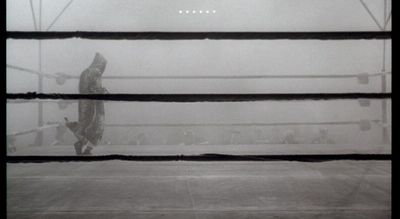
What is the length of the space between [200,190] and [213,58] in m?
11.6

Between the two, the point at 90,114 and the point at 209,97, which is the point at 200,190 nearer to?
the point at 209,97

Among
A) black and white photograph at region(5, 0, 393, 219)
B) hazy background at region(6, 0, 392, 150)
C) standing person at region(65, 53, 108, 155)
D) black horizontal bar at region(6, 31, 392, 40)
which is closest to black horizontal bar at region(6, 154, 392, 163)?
black and white photograph at region(5, 0, 393, 219)

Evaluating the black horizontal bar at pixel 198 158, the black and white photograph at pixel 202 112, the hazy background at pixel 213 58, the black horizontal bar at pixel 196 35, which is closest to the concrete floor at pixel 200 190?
the black and white photograph at pixel 202 112

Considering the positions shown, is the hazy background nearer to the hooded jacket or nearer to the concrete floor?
the hooded jacket

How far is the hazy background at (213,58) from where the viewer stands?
11500 millimetres

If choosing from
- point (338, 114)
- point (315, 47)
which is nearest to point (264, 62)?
point (315, 47)

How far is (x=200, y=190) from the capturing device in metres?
2.00

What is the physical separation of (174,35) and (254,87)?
37.7 ft

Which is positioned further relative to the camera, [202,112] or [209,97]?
[202,112]

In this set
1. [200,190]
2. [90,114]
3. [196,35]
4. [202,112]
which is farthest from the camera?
Answer: [202,112]

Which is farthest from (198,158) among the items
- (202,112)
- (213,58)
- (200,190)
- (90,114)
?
(213,58)

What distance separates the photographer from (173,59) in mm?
13672

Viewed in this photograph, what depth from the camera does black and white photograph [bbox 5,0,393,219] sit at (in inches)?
64.6

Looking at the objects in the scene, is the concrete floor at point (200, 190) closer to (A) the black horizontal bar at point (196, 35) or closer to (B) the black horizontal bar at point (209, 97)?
(B) the black horizontal bar at point (209, 97)
